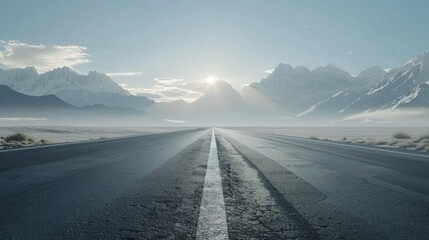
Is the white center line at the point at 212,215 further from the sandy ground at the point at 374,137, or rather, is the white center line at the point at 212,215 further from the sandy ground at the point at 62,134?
the sandy ground at the point at 62,134

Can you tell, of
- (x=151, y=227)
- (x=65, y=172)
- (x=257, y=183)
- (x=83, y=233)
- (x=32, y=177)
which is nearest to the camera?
(x=83, y=233)

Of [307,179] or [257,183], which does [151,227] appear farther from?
[307,179]

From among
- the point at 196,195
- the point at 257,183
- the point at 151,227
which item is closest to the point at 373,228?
the point at 151,227

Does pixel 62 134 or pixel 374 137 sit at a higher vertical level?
pixel 374 137

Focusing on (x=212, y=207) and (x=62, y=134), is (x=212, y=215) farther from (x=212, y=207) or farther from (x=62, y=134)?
(x=62, y=134)

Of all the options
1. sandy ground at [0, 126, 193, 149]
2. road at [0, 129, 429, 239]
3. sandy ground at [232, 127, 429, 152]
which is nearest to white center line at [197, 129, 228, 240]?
road at [0, 129, 429, 239]

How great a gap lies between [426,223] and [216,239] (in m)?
2.52

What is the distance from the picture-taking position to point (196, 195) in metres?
5.93

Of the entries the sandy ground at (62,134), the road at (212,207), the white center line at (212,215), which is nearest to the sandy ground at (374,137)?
the road at (212,207)

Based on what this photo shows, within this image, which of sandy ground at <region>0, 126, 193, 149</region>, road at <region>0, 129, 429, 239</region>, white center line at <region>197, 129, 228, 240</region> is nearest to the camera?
white center line at <region>197, 129, 228, 240</region>

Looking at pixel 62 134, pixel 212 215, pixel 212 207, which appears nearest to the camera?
pixel 212 215

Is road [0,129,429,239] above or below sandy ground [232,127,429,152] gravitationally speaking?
below

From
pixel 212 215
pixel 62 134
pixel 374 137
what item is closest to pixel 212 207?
pixel 212 215

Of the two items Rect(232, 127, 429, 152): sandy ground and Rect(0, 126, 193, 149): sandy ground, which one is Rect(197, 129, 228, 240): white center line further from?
Rect(0, 126, 193, 149): sandy ground
